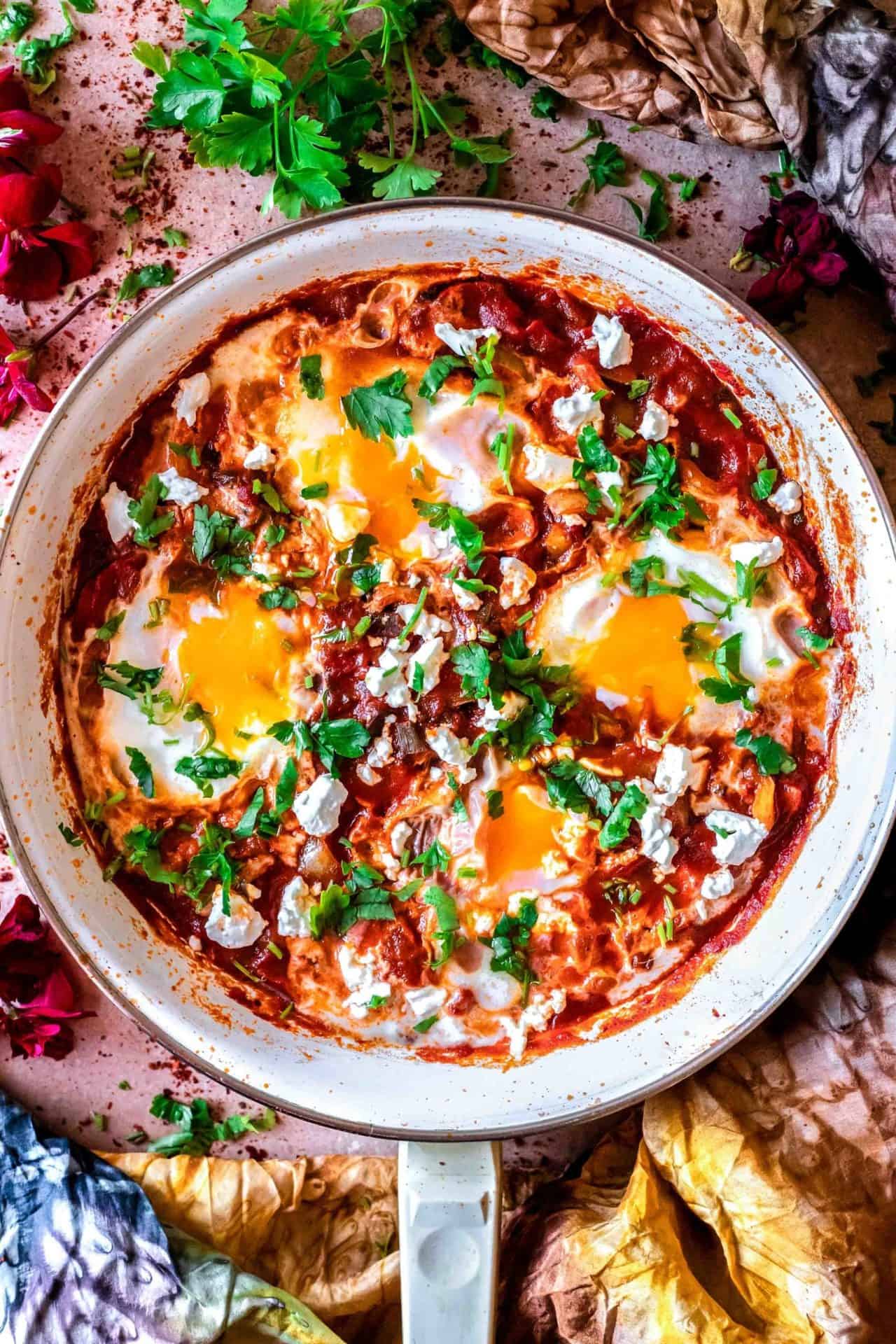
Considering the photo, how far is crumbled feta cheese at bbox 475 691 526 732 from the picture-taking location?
9.43 ft

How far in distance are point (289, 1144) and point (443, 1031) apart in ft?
1.97

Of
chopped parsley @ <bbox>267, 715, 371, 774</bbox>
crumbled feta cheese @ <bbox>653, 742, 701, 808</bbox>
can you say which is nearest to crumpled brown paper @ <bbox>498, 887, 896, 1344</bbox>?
crumbled feta cheese @ <bbox>653, 742, 701, 808</bbox>

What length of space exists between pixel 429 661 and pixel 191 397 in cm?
84

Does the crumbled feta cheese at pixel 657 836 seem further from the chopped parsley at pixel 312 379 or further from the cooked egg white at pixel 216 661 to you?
the chopped parsley at pixel 312 379

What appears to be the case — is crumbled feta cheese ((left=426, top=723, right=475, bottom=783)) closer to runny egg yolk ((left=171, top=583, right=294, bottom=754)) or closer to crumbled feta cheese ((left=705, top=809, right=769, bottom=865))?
runny egg yolk ((left=171, top=583, right=294, bottom=754))

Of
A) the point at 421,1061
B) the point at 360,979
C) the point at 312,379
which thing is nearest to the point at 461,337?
the point at 312,379

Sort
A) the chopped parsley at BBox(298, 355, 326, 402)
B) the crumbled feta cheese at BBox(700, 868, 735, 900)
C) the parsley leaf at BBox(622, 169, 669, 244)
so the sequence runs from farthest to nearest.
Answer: the parsley leaf at BBox(622, 169, 669, 244) < the crumbled feta cheese at BBox(700, 868, 735, 900) < the chopped parsley at BBox(298, 355, 326, 402)

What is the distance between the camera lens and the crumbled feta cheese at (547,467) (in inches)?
112

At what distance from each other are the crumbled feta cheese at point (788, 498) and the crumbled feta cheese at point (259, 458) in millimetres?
1205

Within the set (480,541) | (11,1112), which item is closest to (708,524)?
(480,541)

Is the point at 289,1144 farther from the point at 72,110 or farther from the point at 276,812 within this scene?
the point at 72,110

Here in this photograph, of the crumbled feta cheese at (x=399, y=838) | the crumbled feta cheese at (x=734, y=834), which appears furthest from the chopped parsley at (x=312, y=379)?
the crumbled feta cheese at (x=734, y=834)

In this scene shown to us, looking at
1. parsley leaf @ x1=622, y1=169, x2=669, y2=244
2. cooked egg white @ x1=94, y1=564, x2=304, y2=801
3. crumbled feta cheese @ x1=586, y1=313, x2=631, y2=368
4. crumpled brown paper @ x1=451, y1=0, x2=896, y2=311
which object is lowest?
cooked egg white @ x1=94, y1=564, x2=304, y2=801

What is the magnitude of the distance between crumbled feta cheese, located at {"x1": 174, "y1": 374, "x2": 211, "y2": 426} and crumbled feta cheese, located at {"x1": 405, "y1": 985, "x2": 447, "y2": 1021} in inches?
58.5
